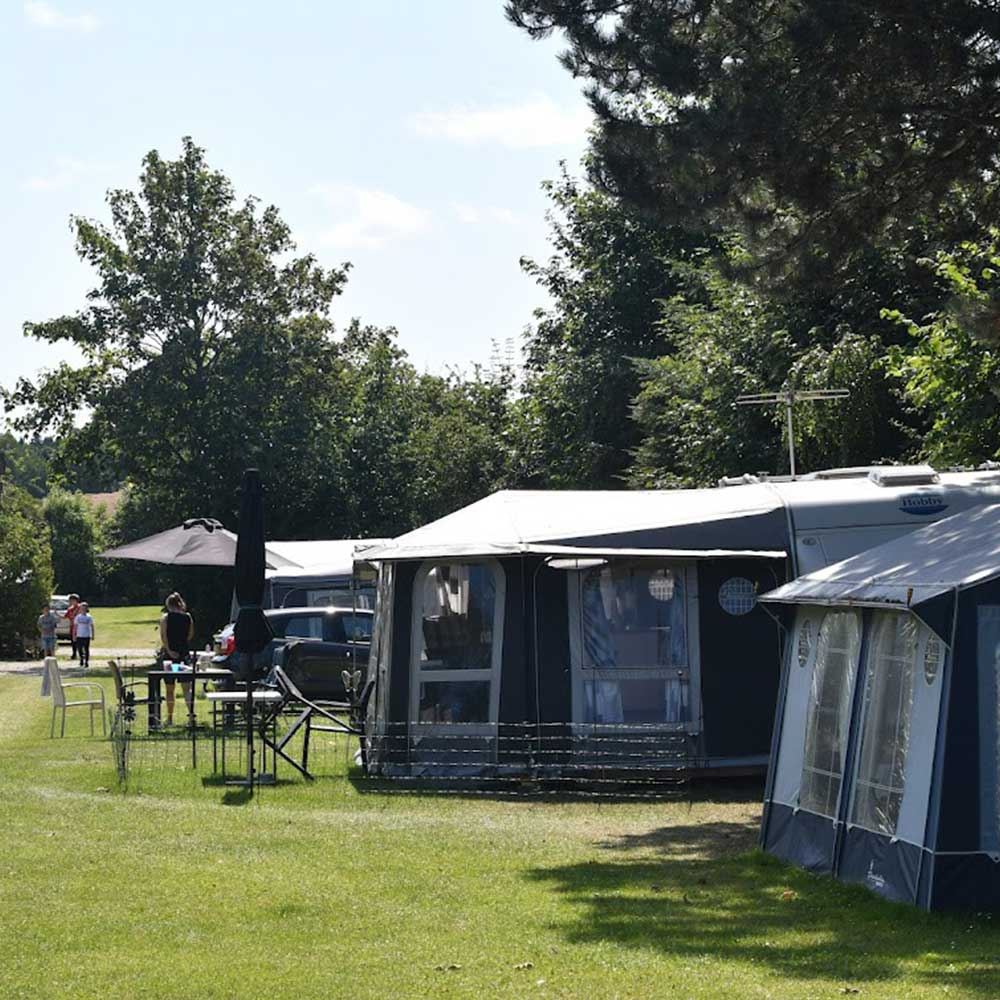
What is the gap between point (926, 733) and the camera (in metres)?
9.56

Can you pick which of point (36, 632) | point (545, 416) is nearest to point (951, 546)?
point (545, 416)

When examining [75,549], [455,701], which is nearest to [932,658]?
[455,701]

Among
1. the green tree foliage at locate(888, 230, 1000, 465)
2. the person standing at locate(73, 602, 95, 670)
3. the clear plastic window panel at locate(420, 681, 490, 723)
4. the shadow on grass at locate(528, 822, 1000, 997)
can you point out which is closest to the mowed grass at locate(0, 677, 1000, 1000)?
the shadow on grass at locate(528, 822, 1000, 997)

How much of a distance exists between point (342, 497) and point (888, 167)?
33.0 metres

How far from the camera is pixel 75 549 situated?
75.9 m

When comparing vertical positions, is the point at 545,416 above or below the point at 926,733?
above

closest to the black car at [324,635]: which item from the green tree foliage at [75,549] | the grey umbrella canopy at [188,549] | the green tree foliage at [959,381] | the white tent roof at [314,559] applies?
the grey umbrella canopy at [188,549]

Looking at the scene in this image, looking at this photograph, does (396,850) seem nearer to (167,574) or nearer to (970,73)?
(970,73)

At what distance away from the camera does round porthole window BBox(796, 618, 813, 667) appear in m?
11.5

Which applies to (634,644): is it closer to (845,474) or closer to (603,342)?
(845,474)

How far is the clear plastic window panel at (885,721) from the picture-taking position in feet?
32.4

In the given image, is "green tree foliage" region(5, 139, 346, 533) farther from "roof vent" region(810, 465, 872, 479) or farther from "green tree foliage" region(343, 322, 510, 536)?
"roof vent" region(810, 465, 872, 479)

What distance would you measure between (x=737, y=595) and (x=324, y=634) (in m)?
10.3

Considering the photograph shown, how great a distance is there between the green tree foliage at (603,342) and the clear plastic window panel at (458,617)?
2163 cm
